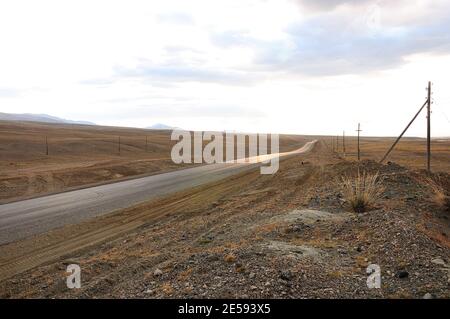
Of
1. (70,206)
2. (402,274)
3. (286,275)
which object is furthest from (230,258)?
(70,206)

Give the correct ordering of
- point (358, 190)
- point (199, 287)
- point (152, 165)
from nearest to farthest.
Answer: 1. point (199, 287)
2. point (358, 190)
3. point (152, 165)

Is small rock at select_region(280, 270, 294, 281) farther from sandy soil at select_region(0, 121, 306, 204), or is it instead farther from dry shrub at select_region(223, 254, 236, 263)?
sandy soil at select_region(0, 121, 306, 204)

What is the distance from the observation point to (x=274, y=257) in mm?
7254

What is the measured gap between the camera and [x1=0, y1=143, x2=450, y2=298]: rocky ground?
20.3 ft

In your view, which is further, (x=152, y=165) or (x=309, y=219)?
(x=152, y=165)

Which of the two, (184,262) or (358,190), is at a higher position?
(358,190)

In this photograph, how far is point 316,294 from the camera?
5.82 metres

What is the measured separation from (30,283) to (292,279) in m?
4.96

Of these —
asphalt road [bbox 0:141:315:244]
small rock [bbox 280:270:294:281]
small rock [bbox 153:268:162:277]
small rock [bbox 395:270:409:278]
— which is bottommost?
asphalt road [bbox 0:141:315:244]

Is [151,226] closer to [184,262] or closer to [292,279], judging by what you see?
[184,262]

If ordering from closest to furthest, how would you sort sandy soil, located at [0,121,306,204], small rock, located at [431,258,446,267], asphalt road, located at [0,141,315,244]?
small rock, located at [431,258,446,267]
asphalt road, located at [0,141,315,244]
sandy soil, located at [0,121,306,204]

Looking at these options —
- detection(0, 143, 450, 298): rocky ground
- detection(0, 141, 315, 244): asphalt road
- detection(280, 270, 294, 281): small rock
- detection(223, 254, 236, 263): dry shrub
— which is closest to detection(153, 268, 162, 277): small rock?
detection(0, 143, 450, 298): rocky ground

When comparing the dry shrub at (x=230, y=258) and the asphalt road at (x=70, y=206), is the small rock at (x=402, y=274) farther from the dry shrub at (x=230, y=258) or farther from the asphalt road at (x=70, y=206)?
the asphalt road at (x=70, y=206)
